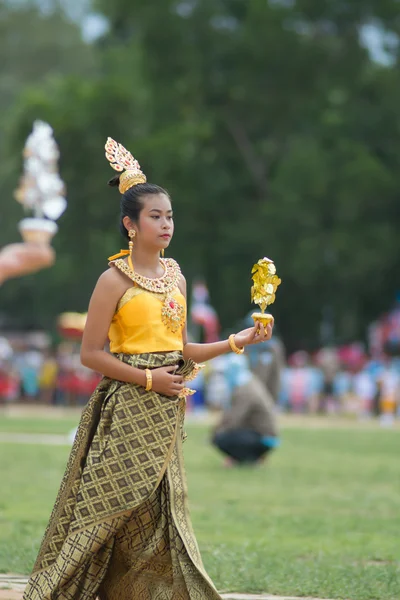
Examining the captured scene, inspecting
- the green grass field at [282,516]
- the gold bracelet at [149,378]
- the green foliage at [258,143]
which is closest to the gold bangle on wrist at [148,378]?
the gold bracelet at [149,378]

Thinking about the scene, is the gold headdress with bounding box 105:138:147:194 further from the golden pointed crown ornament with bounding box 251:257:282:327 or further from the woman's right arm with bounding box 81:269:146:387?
the golden pointed crown ornament with bounding box 251:257:282:327

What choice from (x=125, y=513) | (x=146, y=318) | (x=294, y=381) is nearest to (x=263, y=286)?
(x=146, y=318)

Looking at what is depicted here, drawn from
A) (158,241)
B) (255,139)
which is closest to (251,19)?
(255,139)

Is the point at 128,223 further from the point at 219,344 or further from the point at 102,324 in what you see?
the point at 219,344

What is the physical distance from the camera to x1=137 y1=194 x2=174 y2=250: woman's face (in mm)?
5340

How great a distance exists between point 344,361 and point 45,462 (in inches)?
781

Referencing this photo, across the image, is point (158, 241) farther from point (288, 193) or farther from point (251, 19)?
point (251, 19)

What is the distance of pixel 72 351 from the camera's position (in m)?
35.7

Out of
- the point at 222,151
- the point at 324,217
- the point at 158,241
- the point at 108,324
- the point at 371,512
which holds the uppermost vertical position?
the point at 222,151

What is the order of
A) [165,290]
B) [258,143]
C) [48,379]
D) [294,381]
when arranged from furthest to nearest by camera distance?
[258,143], [48,379], [294,381], [165,290]

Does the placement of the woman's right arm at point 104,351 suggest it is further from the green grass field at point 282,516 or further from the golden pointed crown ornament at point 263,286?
the green grass field at point 282,516

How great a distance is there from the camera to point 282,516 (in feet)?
32.2

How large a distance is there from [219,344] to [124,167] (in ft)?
3.03

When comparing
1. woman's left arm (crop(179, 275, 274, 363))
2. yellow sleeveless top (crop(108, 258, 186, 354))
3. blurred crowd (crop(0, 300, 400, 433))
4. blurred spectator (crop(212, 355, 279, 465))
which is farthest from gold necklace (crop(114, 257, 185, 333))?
blurred crowd (crop(0, 300, 400, 433))
